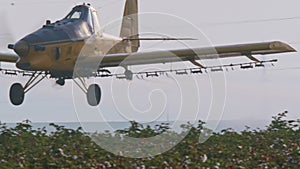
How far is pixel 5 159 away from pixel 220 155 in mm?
3047

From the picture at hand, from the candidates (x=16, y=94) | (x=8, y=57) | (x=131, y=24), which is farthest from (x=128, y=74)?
(x=131, y=24)

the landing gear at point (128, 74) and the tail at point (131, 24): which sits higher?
the tail at point (131, 24)

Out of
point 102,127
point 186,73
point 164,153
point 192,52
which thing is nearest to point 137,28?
point 192,52

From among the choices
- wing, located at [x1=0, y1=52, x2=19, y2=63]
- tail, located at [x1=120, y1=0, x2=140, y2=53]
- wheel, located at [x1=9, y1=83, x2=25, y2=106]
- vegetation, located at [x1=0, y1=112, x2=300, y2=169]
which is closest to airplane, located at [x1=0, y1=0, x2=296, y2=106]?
wheel, located at [x1=9, y1=83, x2=25, y2=106]

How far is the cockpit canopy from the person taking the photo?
22.2 metres

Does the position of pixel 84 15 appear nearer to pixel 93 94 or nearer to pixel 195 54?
pixel 93 94

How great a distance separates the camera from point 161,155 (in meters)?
11.3

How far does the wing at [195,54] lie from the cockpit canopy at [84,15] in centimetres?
104

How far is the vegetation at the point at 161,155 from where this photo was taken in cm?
1034

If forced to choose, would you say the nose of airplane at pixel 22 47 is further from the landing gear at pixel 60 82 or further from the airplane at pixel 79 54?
the landing gear at pixel 60 82

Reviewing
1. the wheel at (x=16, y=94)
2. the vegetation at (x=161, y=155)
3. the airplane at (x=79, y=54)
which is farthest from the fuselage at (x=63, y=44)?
the vegetation at (x=161, y=155)

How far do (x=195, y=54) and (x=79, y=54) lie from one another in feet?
11.9

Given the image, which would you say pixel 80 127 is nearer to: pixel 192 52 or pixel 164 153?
pixel 164 153

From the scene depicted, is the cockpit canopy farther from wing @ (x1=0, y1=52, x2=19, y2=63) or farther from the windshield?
wing @ (x1=0, y1=52, x2=19, y2=63)
